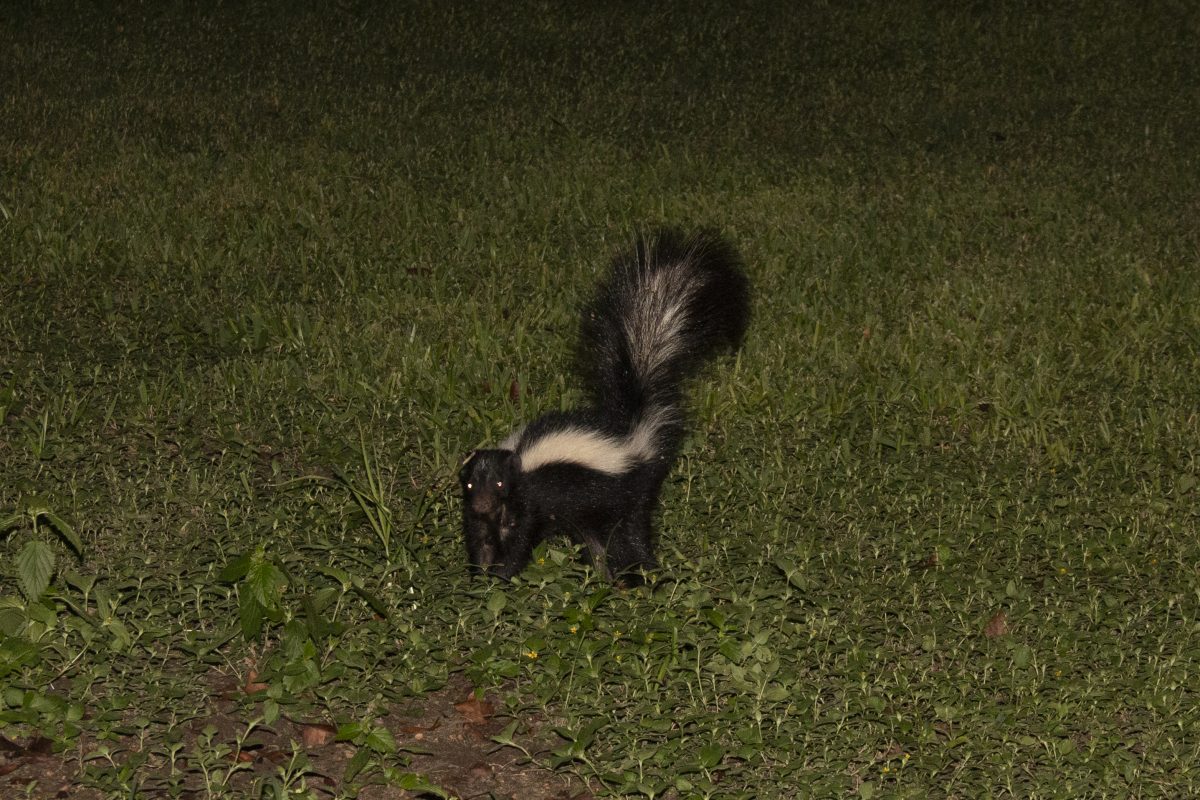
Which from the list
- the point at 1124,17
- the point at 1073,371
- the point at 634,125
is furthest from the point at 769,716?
the point at 1124,17

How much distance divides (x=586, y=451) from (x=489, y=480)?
36 centimetres

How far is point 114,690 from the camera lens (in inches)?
172

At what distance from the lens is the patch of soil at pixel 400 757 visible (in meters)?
4.04

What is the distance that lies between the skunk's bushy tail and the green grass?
1.59 ft

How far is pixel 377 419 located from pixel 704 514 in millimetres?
1474

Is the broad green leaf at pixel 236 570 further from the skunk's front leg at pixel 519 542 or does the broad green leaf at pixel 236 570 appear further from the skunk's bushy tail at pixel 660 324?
the skunk's bushy tail at pixel 660 324

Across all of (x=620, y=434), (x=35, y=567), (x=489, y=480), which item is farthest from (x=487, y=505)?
(x=35, y=567)

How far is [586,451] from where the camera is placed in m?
5.14

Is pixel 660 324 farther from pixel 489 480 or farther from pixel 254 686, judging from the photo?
pixel 254 686

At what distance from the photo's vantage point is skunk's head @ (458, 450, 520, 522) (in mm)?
4957

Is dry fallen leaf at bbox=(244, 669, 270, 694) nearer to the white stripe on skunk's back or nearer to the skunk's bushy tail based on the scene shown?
the white stripe on skunk's back

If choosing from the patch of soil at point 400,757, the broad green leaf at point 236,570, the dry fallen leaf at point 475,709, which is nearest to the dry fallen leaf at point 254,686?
the patch of soil at point 400,757

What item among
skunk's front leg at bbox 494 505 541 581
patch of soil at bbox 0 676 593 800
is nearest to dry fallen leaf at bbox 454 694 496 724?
patch of soil at bbox 0 676 593 800

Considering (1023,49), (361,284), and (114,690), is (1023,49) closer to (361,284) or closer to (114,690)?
(361,284)
